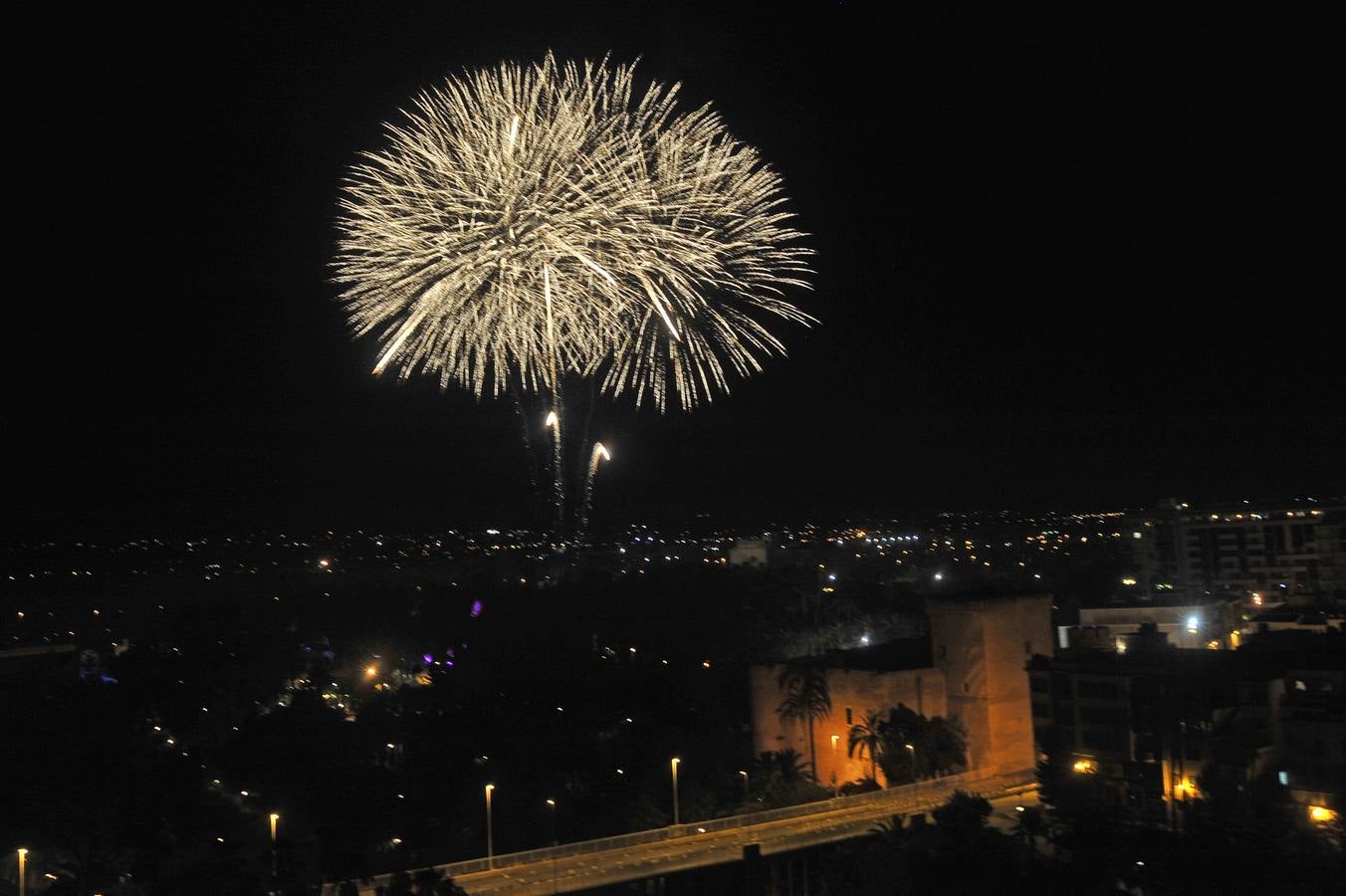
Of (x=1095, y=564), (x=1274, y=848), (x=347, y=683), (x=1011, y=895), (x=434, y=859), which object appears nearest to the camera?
(x=1011, y=895)

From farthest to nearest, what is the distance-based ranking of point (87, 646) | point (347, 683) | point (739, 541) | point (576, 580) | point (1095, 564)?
point (739, 541), point (1095, 564), point (576, 580), point (87, 646), point (347, 683)

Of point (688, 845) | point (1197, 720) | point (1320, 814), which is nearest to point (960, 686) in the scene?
point (1197, 720)

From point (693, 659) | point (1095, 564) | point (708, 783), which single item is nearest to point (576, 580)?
point (693, 659)

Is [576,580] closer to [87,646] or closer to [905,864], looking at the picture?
[87,646]

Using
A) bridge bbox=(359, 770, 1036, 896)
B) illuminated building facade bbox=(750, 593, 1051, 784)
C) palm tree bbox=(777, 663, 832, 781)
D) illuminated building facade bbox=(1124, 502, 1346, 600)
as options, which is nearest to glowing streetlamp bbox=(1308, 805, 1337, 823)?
bridge bbox=(359, 770, 1036, 896)

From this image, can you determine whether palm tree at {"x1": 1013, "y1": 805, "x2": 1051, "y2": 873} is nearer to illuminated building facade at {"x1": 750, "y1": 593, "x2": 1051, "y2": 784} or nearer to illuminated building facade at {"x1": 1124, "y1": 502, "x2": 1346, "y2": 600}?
illuminated building facade at {"x1": 750, "y1": 593, "x2": 1051, "y2": 784}

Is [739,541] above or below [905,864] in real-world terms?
above

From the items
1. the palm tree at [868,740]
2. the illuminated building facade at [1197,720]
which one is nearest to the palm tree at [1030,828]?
the illuminated building facade at [1197,720]
